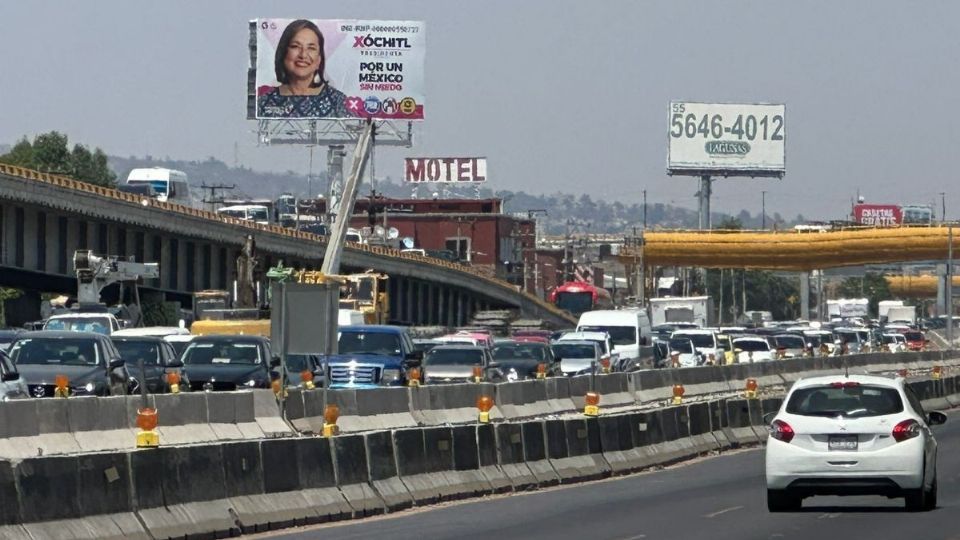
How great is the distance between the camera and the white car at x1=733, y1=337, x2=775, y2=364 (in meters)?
65.3

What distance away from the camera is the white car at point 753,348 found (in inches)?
2571

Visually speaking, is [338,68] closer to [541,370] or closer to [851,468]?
[541,370]

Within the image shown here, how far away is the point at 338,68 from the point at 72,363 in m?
79.0

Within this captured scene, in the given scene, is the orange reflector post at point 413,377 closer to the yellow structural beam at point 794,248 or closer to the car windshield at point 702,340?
the car windshield at point 702,340

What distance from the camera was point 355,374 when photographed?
125ft

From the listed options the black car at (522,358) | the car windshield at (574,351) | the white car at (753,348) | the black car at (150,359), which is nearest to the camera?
the black car at (150,359)

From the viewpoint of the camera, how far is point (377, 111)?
109 meters

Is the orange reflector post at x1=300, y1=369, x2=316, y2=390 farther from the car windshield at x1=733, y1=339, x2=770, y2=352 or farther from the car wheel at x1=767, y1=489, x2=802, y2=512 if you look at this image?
the car windshield at x1=733, y1=339, x2=770, y2=352

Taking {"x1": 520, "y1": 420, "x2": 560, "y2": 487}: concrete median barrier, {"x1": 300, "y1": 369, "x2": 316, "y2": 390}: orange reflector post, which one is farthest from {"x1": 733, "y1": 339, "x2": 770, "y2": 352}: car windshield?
{"x1": 520, "y1": 420, "x2": 560, "y2": 487}: concrete median barrier

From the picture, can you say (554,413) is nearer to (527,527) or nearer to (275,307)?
(275,307)

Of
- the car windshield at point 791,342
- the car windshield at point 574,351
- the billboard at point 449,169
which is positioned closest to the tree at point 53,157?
the billboard at point 449,169

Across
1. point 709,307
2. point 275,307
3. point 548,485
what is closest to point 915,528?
point 548,485

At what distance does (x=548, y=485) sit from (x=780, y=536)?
7.71m

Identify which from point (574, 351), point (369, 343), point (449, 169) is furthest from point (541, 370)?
point (449, 169)
